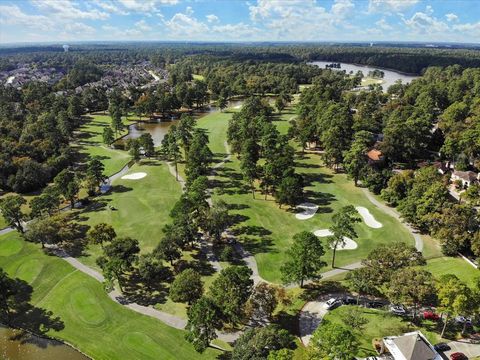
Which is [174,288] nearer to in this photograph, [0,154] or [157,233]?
[157,233]

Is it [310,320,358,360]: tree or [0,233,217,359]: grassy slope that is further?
[0,233,217,359]: grassy slope

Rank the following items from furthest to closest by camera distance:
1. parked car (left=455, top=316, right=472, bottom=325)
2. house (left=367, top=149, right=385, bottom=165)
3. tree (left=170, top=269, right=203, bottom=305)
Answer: house (left=367, top=149, right=385, bottom=165), tree (left=170, top=269, right=203, bottom=305), parked car (left=455, top=316, right=472, bottom=325)

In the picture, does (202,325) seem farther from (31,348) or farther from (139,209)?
(139,209)

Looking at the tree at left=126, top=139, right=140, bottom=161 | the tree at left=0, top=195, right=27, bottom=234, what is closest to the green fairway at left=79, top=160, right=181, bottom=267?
the tree at left=126, top=139, right=140, bottom=161

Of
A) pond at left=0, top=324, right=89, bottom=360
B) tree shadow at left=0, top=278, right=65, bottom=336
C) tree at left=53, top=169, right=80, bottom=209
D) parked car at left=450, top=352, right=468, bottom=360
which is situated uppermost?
tree at left=53, top=169, right=80, bottom=209

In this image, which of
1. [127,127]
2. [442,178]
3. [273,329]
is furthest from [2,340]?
[127,127]

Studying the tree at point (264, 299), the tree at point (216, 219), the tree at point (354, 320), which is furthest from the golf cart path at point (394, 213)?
the tree at point (216, 219)

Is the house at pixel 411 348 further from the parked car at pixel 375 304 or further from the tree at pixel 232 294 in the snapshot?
the tree at pixel 232 294

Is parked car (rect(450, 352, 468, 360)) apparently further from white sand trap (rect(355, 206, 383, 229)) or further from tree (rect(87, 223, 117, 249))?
tree (rect(87, 223, 117, 249))
